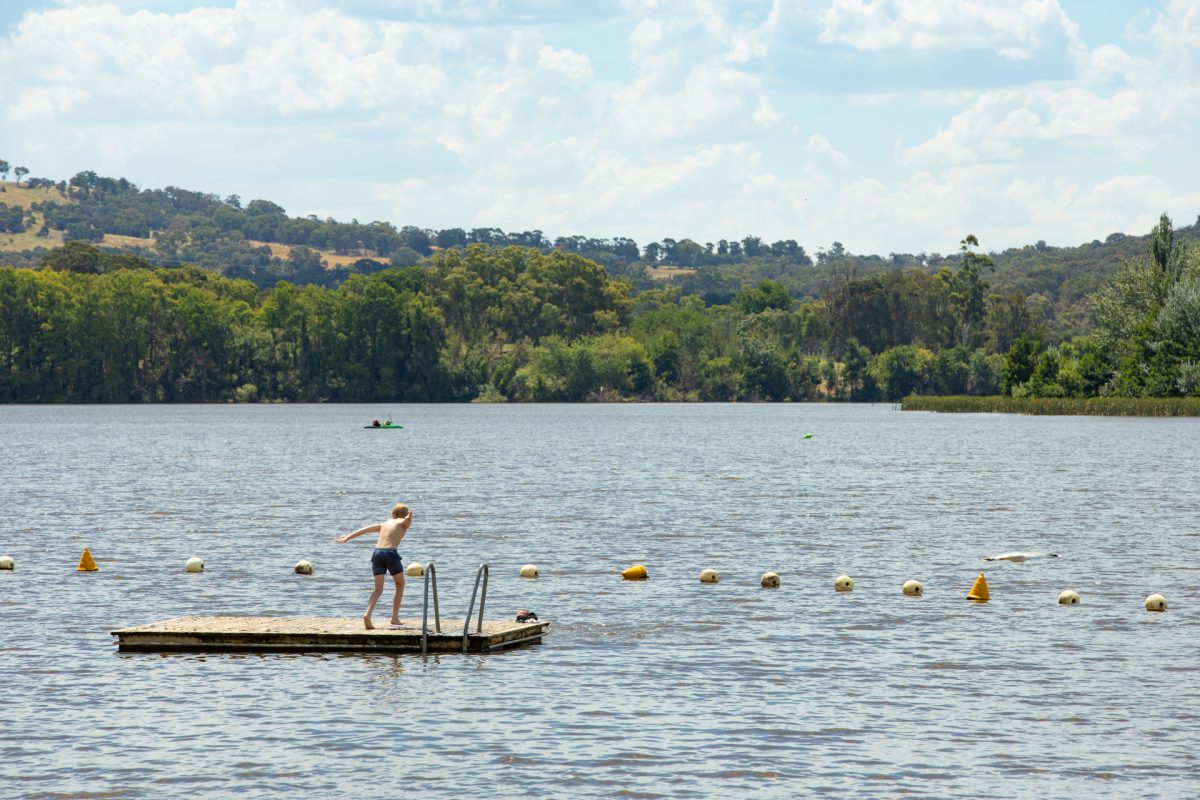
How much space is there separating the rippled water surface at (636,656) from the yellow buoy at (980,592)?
0.62 metres

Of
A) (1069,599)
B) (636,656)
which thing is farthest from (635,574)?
(636,656)

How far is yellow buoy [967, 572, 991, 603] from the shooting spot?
4156 cm

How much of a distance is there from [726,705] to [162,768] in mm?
9462

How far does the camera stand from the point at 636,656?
109 feet

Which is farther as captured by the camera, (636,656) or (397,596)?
(397,596)

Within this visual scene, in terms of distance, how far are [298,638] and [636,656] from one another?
6.66 metres

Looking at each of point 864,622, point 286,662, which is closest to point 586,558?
point 864,622

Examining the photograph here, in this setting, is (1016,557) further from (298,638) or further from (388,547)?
(298,638)

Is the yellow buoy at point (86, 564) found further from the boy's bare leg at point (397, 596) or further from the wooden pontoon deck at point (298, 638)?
the boy's bare leg at point (397, 596)

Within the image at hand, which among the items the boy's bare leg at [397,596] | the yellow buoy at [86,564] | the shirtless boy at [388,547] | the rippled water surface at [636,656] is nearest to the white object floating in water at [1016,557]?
the rippled water surface at [636,656]

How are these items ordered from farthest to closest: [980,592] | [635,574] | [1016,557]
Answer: [1016,557] → [635,574] → [980,592]

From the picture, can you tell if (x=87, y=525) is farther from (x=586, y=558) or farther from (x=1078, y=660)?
(x=1078, y=660)

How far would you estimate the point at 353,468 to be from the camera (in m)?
105

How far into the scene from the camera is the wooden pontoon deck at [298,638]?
107 ft
